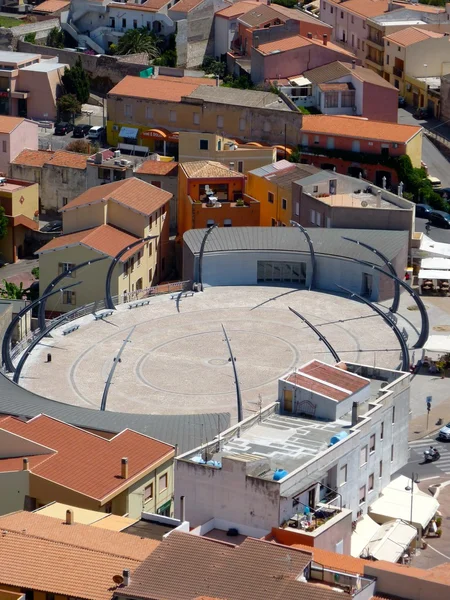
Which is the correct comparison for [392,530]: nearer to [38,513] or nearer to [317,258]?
[38,513]

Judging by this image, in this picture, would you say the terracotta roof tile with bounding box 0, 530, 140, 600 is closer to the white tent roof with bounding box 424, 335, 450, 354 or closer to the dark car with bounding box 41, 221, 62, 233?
the white tent roof with bounding box 424, 335, 450, 354

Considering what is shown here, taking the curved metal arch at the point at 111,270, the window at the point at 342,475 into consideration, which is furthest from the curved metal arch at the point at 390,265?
the window at the point at 342,475

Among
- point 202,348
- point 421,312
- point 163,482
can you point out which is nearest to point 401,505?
point 163,482

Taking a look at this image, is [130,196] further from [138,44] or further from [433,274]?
[138,44]

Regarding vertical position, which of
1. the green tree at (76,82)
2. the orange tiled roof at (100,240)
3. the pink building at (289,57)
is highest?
the pink building at (289,57)

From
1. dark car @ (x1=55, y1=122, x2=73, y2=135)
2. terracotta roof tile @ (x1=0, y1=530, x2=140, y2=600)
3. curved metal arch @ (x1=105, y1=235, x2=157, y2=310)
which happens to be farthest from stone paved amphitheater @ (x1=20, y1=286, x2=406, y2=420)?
dark car @ (x1=55, y1=122, x2=73, y2=135)

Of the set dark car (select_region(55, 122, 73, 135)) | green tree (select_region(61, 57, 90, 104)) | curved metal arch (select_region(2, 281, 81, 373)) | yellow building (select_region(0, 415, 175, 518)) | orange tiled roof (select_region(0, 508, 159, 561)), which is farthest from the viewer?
green tree (select_region(61, 57, 90, 104))

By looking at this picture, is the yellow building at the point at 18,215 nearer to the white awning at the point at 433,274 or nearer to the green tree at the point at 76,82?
the green tree at the point at 76,82
